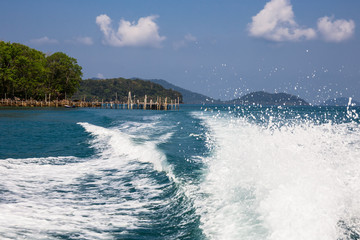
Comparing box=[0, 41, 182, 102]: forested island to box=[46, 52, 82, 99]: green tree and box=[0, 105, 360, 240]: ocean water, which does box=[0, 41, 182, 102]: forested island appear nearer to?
box=[46, 52, 82, 99]: green tree

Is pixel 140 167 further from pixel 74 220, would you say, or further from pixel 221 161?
pixel 74 220

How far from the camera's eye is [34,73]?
71.9 m

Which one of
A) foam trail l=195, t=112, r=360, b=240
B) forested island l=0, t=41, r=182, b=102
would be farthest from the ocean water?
forested island l=0, t=41, r=182, b=102

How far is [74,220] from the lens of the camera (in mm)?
4867

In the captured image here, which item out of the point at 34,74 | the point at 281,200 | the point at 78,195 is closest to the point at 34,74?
the point at 34,74

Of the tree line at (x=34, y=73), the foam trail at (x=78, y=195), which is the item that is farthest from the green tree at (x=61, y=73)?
the foam trail at (x=78, y=195)

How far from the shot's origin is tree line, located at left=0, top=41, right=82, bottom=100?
66.8 m

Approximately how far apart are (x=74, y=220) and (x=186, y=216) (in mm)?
1806

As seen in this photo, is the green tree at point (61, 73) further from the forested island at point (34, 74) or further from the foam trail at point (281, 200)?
the foam trail at point (281, 200)

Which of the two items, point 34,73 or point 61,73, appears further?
point 61,73

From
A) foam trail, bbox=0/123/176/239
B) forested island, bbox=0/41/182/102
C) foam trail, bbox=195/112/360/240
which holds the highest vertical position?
forested island, bbox=0/41/182/102

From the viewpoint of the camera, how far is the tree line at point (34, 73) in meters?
66.8

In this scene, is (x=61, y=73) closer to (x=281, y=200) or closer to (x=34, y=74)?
(x=34, y=74)

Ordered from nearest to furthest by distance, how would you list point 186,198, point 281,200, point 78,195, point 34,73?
point 281,200
point 186,198
point 78,195
point 34,73
